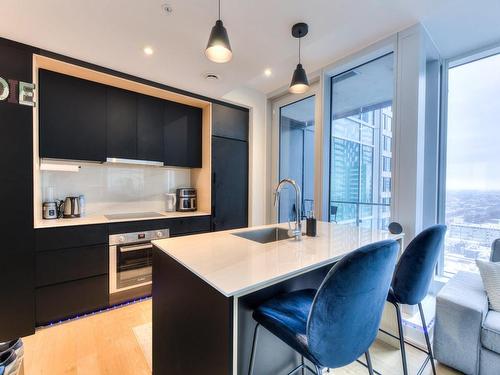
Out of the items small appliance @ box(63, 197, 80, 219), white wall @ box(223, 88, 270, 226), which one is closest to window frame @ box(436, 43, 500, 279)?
white wall @ box(223, 88, 270, 226)

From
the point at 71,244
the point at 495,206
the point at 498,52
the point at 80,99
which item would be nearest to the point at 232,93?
the point at 80,99

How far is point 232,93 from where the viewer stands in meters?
3.42

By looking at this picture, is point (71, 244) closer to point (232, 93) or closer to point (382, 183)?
point (232, 93)

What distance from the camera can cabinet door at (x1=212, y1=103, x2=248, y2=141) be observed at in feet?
11.0

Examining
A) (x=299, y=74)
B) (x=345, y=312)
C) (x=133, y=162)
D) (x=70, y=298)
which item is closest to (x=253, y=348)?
(x=345, y=312)

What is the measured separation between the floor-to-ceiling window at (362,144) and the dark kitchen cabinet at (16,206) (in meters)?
3.17

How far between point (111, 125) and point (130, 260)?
1.54m

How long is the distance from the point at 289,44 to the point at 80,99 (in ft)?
7.29

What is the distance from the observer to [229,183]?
3.49 metres

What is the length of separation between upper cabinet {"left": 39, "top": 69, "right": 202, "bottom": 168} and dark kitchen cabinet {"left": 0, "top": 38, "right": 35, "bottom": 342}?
26 cm

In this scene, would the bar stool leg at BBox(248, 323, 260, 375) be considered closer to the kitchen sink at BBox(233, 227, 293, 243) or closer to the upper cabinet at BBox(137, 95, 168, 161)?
the kitchen sink at BBox(233, 227, 293, 243)

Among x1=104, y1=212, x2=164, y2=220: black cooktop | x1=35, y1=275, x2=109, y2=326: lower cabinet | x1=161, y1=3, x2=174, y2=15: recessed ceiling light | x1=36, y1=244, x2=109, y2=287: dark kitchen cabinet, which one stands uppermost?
x1=161, y1=3, x2=174, y2=15: recessed ceiling light

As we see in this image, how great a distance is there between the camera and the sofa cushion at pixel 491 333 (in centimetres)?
142

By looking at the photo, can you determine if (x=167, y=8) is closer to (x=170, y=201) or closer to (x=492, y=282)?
(x=170, y=201)
